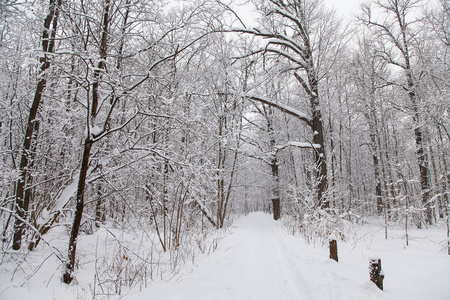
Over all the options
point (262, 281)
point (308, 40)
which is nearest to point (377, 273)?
point (262, 281)

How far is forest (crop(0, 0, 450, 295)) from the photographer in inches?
142

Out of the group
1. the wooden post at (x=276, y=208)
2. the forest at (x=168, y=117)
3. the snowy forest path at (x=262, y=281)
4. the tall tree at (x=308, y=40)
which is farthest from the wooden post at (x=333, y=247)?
the wooden post at (x=276, y=208)

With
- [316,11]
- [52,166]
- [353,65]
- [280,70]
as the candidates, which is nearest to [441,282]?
[280,70]

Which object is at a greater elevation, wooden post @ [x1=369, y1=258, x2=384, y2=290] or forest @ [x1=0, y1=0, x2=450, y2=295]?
forest @ [x1=0, y1=0, x2=450, y2=295]

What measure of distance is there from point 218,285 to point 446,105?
22.8 feet

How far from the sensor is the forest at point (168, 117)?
362 centimetres

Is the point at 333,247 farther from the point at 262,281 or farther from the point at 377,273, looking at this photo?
the point at 262,281

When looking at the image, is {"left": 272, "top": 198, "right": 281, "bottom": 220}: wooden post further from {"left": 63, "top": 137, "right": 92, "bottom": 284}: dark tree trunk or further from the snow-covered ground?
{"left": 63, "top": 137, "right": 92, "bottom": 284}: dark tree trunk

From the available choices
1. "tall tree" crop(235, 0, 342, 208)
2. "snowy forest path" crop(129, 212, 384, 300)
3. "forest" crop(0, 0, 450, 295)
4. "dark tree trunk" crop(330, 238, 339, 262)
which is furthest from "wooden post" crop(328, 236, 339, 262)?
"tall tree" crop(235, 0, 342, 208)

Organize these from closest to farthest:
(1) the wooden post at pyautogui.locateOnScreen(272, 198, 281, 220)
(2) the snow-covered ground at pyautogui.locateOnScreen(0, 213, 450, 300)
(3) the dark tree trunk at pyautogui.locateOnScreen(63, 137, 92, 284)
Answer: (2) the snow-covered ground at pyautogui.locateOnScreen(0, 213, 450, 300)
(3) the dark tree trunk at pyautogui.locateOnScreen(63, 137, 92, 284)
(1) the wooden post at pyautogui.locateOnScreen(272, 198, 281, 220)

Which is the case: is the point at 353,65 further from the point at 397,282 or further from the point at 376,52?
the point at 397,282

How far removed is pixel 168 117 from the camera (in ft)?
12.4

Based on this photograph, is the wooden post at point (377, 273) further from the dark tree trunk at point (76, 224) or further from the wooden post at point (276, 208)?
the wooden post at point (276, 208)

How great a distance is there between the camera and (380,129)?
14461 millimetres
